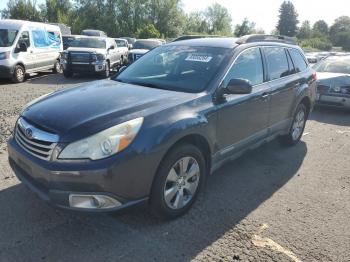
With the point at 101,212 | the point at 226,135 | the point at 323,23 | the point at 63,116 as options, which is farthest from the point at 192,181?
the point at 323,23

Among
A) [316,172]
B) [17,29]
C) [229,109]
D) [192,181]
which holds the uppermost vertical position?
[17,29]

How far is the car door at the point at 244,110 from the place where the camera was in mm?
4254

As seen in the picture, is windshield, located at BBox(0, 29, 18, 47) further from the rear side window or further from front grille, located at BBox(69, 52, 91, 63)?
the rear side window

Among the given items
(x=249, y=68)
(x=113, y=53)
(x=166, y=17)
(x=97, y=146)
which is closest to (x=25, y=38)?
(x=113, y=53)

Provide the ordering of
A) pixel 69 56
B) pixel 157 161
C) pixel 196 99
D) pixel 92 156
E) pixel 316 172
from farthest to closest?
pixel 69 56, pixel 316 172, pixel 196 99, pixel 157 161, pixel 92 156

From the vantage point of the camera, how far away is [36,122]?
3498mm

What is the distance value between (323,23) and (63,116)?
99211mm

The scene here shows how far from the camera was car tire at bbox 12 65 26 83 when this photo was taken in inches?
522

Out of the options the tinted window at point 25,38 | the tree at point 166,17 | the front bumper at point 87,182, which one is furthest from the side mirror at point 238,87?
the tree at point 166,17

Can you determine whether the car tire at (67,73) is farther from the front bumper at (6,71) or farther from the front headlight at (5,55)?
the front headlight at (5,55)

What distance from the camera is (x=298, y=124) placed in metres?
6.45

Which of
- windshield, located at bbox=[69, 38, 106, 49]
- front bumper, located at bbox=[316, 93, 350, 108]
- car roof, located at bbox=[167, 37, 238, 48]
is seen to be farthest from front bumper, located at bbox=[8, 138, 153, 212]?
windshield, located at bbox=[69, 38, 106, 49]

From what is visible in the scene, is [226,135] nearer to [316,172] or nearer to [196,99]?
[196,99]

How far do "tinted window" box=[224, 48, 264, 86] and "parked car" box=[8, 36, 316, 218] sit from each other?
12 mm
